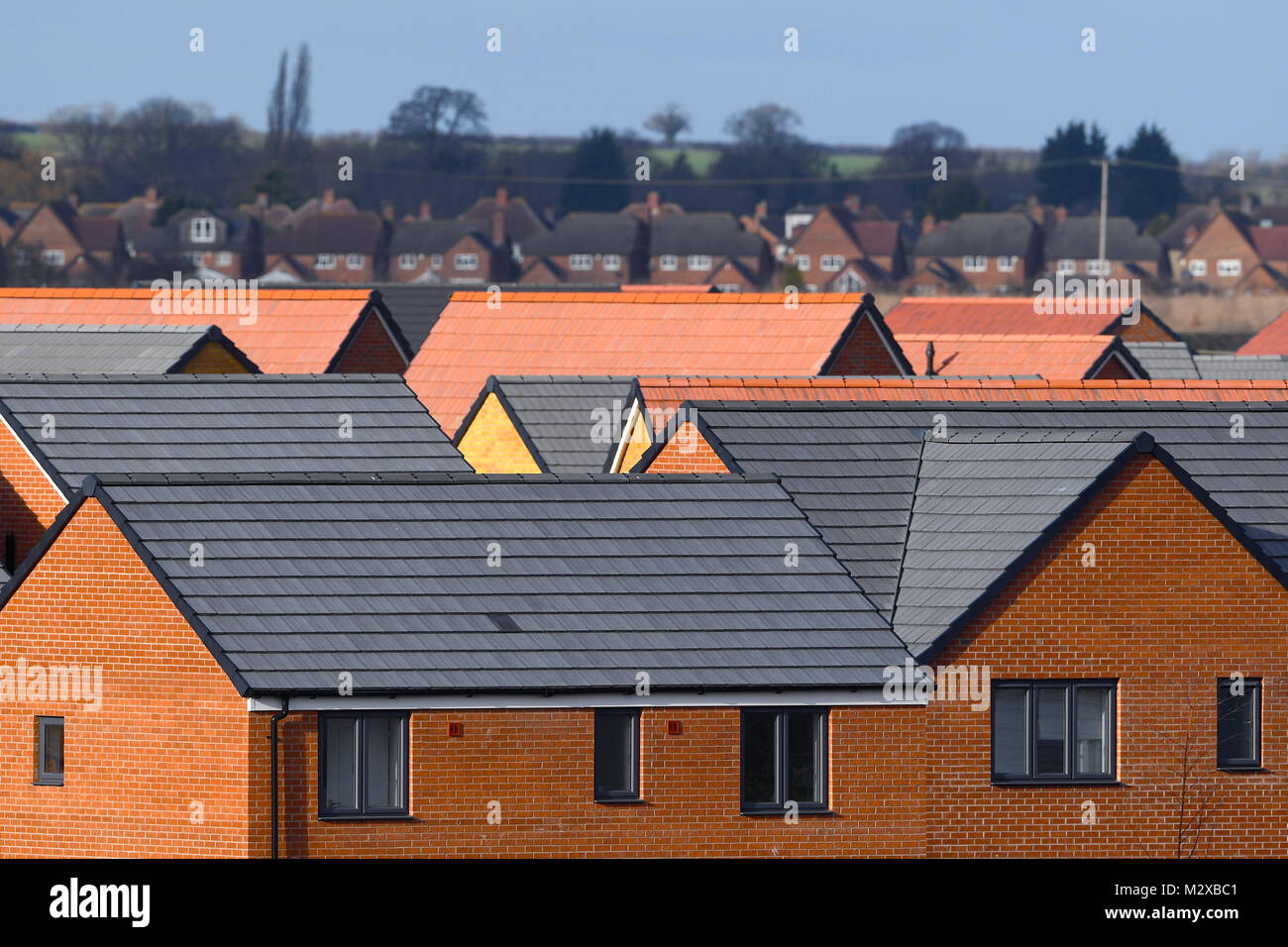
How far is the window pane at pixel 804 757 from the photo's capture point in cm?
1975

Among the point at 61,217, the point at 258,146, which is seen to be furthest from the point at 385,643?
the point at 258,146

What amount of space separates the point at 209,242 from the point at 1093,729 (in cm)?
13291

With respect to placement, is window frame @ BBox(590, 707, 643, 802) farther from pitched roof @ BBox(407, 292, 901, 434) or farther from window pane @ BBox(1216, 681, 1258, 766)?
pitched roof @ BBox(407, 292, 901, 434)

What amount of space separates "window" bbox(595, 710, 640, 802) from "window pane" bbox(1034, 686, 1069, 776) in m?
3.47

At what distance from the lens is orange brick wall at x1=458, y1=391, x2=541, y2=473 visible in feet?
103

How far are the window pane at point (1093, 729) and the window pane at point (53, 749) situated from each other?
27.3 feet

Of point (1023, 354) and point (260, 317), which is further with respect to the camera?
point (1023, 354)

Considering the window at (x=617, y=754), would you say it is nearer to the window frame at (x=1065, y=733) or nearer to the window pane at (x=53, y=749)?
the window frame at (x=1065, y=733)

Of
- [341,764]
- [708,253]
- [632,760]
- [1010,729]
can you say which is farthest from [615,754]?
[708,253]

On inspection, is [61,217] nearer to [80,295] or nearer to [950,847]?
[80,295]

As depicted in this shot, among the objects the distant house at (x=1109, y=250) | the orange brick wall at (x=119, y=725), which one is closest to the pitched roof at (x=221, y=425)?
the orange brick wall at (x=119, y=725)

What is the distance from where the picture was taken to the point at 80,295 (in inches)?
1593

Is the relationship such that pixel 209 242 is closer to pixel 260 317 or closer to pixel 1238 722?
pixel 260 317

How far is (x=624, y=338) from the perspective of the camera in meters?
36.8
